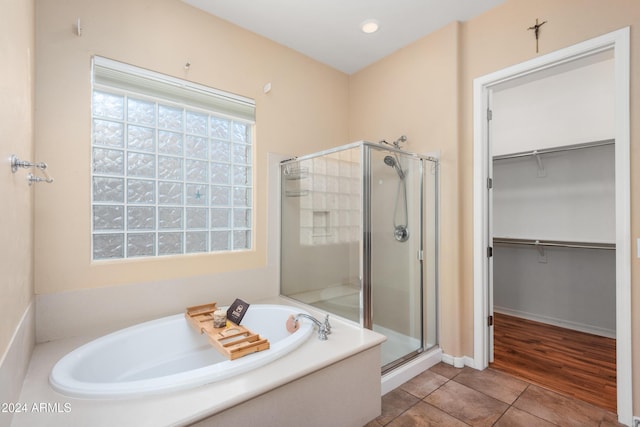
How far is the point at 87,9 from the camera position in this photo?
6.19ft

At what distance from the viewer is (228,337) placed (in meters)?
1.70

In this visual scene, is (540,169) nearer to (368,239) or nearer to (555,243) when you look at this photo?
(555,243)

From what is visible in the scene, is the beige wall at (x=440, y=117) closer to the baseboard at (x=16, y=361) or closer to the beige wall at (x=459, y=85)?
the beige wall at (x=459, y=85)

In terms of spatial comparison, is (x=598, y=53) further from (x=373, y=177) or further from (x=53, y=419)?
(x=53, y=419)

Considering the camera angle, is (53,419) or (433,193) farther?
(433,193)

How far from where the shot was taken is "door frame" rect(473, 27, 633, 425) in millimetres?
1718

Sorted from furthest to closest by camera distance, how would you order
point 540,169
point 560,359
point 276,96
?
point 540,169 < point 276,96 < point 560,359

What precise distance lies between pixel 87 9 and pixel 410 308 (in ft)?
10.1

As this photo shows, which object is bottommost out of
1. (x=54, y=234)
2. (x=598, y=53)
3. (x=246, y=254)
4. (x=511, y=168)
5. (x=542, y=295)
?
(x=542, y=295)

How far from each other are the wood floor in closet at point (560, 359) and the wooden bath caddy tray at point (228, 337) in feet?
6.47

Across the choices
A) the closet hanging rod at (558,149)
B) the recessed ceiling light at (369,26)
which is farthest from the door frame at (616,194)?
the closet hanging rod at (558,149)

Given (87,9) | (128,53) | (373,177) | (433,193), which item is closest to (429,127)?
(433,193)

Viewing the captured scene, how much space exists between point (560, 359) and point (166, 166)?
3509 mm

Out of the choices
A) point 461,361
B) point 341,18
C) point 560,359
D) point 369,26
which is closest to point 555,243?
point 560,359
